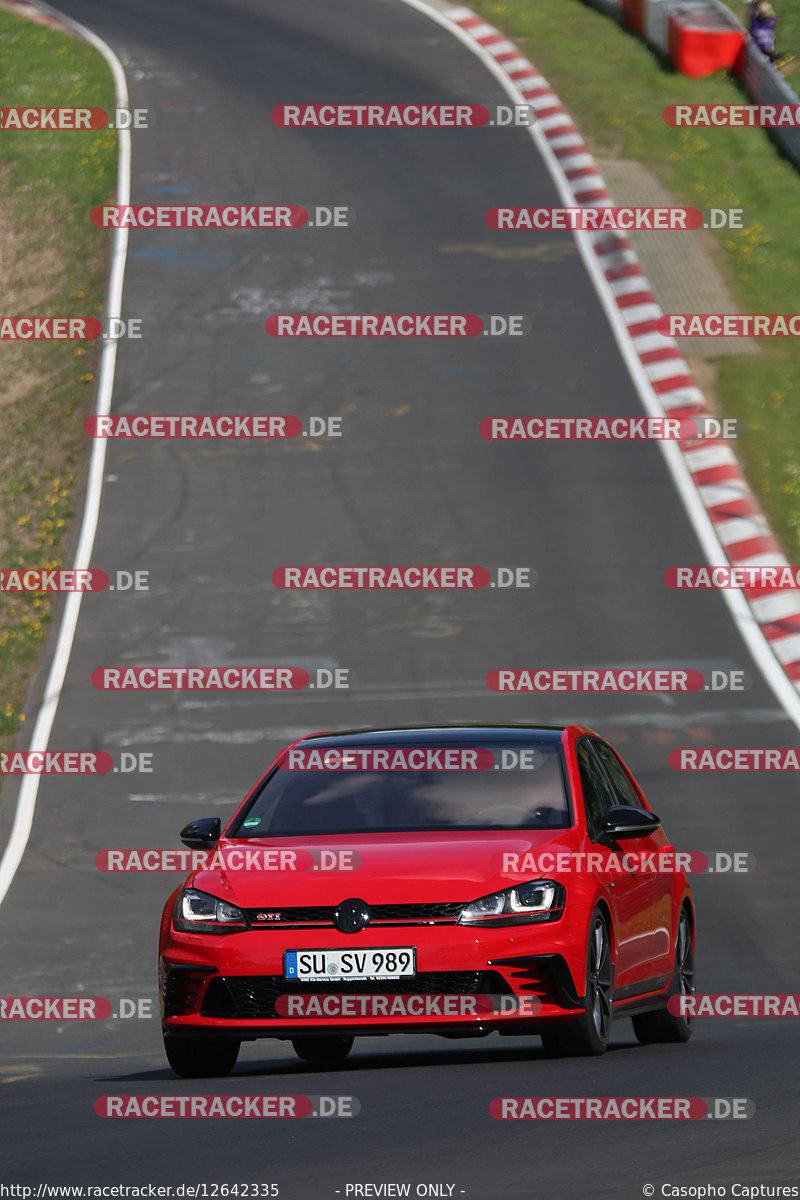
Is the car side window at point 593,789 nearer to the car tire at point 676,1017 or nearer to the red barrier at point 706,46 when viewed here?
the car tire at point 676,1017

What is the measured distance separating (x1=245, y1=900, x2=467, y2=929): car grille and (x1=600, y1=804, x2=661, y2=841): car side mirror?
0.95 meters

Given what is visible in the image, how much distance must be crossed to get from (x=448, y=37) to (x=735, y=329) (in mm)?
13240

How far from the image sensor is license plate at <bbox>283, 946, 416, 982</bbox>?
26.4ft

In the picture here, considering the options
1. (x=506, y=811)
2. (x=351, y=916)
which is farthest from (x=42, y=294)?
(x=351, y=916)

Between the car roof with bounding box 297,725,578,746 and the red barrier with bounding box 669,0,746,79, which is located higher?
the car roof with bounding box 297,725,578,746

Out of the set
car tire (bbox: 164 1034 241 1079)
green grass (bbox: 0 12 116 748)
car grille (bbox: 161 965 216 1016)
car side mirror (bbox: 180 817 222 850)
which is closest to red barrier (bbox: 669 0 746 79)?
green grass (bbox: 0 12 116 748)

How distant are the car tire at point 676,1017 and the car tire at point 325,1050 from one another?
1445 mm

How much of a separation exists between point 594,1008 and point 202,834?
1.89 m

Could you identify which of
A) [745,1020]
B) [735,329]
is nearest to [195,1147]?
[745,1020]

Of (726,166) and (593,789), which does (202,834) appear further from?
(726,166)

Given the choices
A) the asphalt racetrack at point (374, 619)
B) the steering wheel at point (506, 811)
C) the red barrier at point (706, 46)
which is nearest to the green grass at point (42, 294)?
the asphalt racetrack at point (374, 619)

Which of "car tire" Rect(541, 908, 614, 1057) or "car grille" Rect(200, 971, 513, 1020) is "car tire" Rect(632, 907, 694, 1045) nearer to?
"car tire" Rect(541, 908, 614, 1057)

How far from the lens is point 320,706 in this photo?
16.2 meters

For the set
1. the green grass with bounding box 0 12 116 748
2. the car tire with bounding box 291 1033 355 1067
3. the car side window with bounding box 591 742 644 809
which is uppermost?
the car side window with bounding box 591 742 644 809
